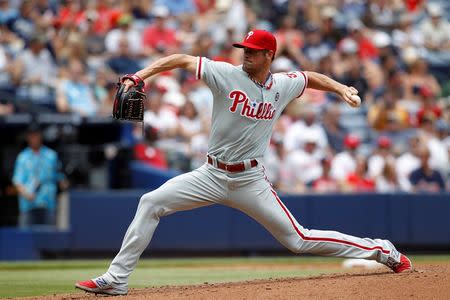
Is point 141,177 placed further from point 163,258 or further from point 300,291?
point 300,291

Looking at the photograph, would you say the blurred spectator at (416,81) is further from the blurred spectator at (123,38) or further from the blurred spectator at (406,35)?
the blurred spectator at (123,38)

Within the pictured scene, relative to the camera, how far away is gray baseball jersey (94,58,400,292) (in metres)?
7.10

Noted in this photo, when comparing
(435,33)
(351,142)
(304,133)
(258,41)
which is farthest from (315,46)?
(258,41)

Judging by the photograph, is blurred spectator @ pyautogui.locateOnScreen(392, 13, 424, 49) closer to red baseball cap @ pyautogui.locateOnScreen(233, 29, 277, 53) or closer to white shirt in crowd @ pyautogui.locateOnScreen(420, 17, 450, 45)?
white shirt in crowd @ pyautogui.locateOnScreen(420, 17, 450, 45)

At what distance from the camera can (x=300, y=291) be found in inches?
274

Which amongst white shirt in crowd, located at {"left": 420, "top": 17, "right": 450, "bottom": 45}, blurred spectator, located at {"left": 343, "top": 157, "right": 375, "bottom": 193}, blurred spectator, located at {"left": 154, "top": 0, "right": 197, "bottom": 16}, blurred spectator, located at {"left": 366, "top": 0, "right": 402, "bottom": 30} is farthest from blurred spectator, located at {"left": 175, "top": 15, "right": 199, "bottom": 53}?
white shirt in crowd, located at {"left": 420, "top": 17, "right": 450, "bottom": 45}

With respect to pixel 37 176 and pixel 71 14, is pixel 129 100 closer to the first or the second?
pixel 37 176

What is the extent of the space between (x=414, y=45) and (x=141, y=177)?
6.63 m

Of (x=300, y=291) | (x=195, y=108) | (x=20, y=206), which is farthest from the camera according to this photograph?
(x=195, y=108)

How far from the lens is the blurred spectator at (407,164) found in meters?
14.6

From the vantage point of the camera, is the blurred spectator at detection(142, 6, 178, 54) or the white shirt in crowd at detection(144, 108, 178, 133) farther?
the blurred spectator at detection(142, 6, 178, 54)

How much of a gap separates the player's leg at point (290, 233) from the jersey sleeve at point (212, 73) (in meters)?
0.79

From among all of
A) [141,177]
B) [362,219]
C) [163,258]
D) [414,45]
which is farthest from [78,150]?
[414,45]

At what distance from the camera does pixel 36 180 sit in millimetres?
13438
